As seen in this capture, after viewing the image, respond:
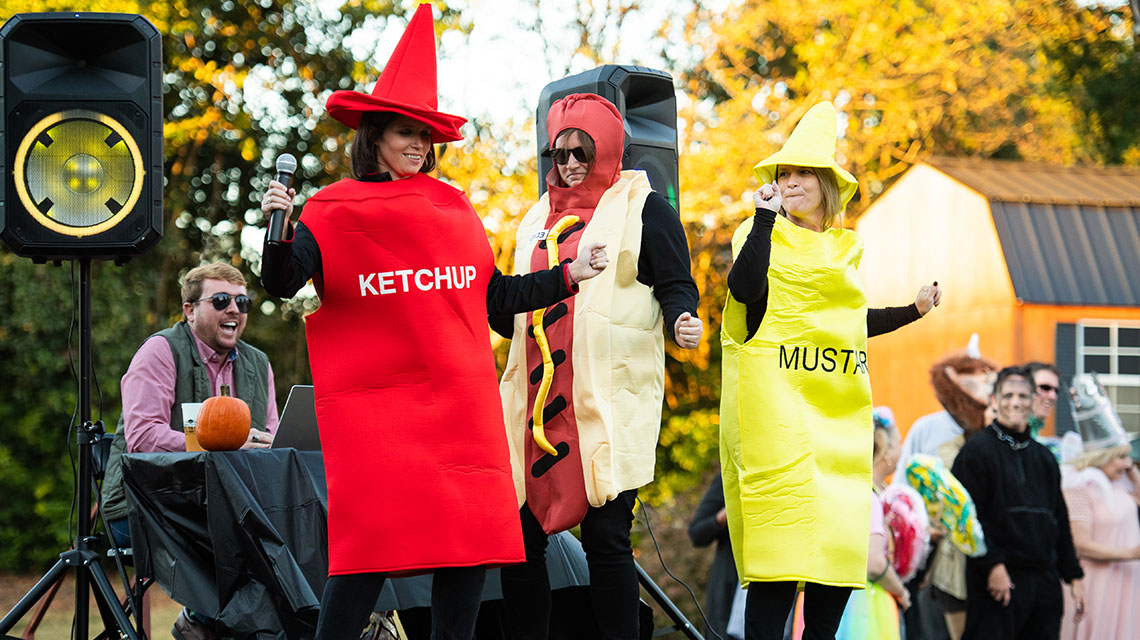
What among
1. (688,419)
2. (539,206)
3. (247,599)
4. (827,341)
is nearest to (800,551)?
(827,341)

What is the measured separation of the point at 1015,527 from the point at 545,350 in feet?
11.0

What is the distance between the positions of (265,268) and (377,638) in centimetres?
168

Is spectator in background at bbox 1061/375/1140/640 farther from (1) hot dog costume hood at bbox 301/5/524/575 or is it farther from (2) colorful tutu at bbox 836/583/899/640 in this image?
(1) hot dog costume hood at bbox 301/5/524/575

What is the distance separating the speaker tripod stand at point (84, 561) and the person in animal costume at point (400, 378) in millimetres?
1228

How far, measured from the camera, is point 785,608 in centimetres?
350

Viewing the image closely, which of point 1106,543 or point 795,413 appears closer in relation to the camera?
point 795,413

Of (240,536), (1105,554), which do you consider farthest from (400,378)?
(1105,554)

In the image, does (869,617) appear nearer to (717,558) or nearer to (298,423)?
(717,558)

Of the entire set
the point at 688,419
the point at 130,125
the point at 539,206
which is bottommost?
the point at 688,419

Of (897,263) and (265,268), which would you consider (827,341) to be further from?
(897,263)

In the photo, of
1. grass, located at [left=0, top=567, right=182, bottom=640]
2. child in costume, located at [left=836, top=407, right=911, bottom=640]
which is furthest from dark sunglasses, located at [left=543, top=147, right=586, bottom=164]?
grass, located at [left=0, top=567, right=182, bottom=640]

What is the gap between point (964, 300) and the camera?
12039mm

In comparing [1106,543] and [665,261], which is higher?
[665,261]

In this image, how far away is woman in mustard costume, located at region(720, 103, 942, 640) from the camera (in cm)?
347
